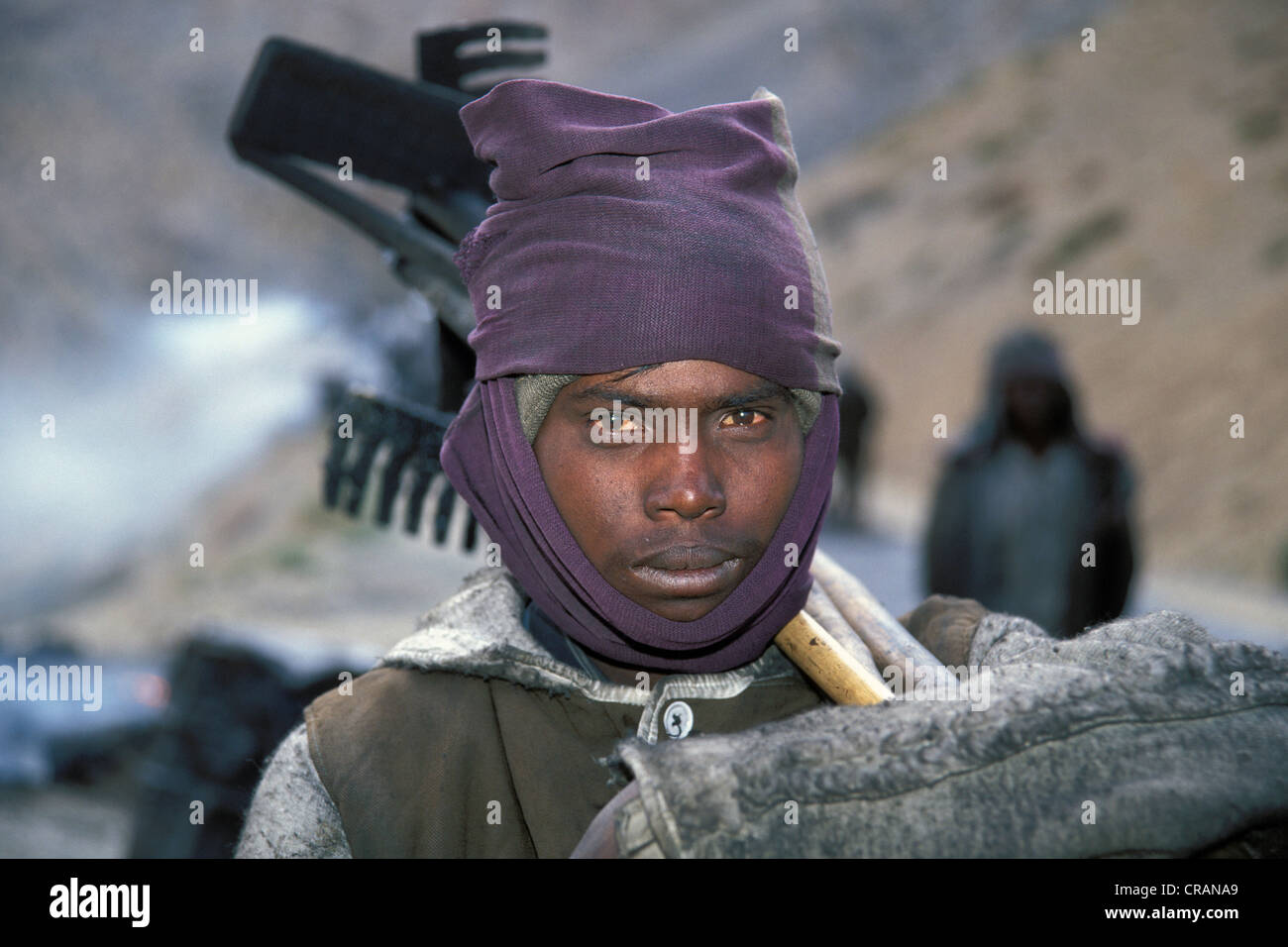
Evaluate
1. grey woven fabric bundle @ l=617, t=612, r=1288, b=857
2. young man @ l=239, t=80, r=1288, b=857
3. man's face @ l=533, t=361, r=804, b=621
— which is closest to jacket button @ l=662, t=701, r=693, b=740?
young man @ l=239, t=80, r=1288, b=857

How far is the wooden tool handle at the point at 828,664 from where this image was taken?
164 centimetres

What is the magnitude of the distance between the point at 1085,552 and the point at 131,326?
3484cm

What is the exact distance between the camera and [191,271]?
39281 mm

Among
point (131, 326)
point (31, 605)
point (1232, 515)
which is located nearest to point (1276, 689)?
point (1232, 515)

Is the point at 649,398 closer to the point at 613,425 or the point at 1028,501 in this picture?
the point at 613,425

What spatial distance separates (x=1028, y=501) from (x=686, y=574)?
4.42 metres

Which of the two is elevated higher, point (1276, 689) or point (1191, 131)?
point (1191, 131)

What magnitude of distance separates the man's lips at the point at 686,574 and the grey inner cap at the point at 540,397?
0.78 ft

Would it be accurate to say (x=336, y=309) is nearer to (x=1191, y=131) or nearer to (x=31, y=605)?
(x=31, y=605)

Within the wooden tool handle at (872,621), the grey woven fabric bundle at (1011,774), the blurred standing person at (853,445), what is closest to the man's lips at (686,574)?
the wooden tool handle at (872,621)

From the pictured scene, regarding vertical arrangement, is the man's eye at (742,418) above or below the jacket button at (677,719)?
above

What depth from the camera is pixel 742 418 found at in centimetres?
164

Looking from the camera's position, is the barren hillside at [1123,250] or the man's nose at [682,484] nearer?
the man's nose at [682,484]

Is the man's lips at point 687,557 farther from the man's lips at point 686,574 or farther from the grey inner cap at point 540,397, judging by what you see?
the grey inner cap at point 540,397
